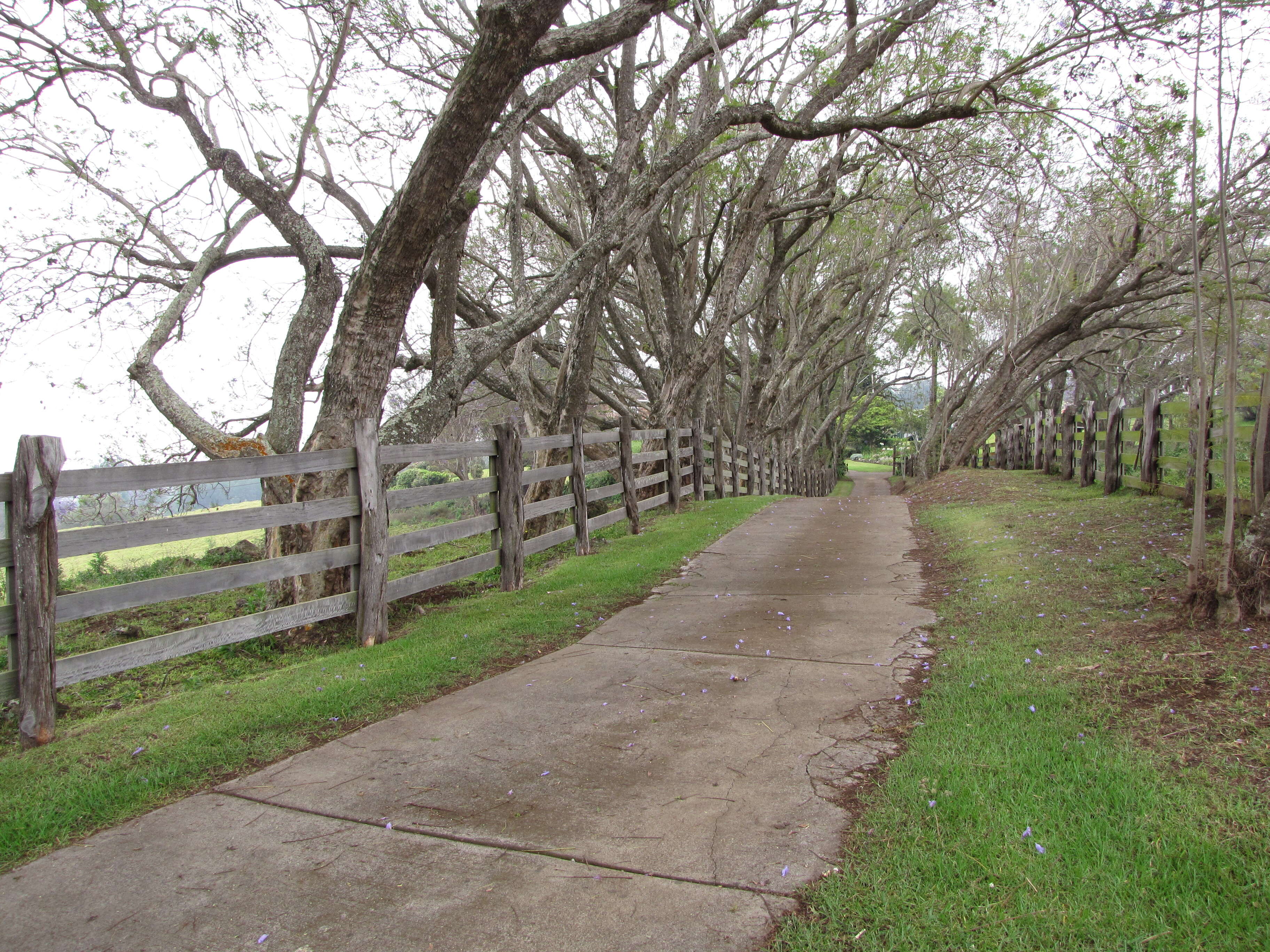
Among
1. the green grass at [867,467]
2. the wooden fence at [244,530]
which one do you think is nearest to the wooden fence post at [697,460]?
the wooden fence at [244,530]

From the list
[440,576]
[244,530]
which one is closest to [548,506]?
[440,576]

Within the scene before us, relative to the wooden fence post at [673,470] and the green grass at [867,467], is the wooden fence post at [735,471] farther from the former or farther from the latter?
the green grass at [867,467]

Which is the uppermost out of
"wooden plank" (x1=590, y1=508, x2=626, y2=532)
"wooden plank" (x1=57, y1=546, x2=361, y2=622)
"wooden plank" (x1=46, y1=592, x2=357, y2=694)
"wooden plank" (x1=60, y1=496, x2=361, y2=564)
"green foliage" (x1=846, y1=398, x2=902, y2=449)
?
"green foliage" (x1=846, y1=398, x2=902, y2=449)

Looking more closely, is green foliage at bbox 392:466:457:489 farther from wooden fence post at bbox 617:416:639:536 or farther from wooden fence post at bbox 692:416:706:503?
wooden fence post at bbox 617:416:639:536

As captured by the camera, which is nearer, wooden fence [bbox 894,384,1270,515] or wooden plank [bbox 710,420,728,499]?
wooden fence [bbox 894,384,1270,515]

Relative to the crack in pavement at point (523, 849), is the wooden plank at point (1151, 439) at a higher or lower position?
higher

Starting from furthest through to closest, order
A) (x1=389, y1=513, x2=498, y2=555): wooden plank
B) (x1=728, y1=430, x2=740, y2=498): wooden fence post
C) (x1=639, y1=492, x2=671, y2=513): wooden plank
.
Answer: (x1=728, y1=430, x2=740, y2=498): wooden fence post, (x1=639, y1=492, x2=671, y2=513): wooden plank, (x1=389, y1=513, x2=498, y2=555): wooden plank

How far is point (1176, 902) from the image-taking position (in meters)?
2.24

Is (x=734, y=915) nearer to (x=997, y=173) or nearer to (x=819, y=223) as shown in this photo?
(x=997, y=173)

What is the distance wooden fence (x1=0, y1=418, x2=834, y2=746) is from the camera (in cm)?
383

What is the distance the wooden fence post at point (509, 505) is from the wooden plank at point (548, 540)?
408mm

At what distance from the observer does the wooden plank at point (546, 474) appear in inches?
316

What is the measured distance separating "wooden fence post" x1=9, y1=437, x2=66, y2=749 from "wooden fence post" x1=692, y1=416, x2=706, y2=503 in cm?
1107

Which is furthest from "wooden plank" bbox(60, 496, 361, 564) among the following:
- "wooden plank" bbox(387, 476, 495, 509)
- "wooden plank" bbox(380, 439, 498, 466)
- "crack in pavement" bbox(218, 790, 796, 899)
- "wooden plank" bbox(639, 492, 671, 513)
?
"wooden plank" bbox(639, 492, 671, 513)
